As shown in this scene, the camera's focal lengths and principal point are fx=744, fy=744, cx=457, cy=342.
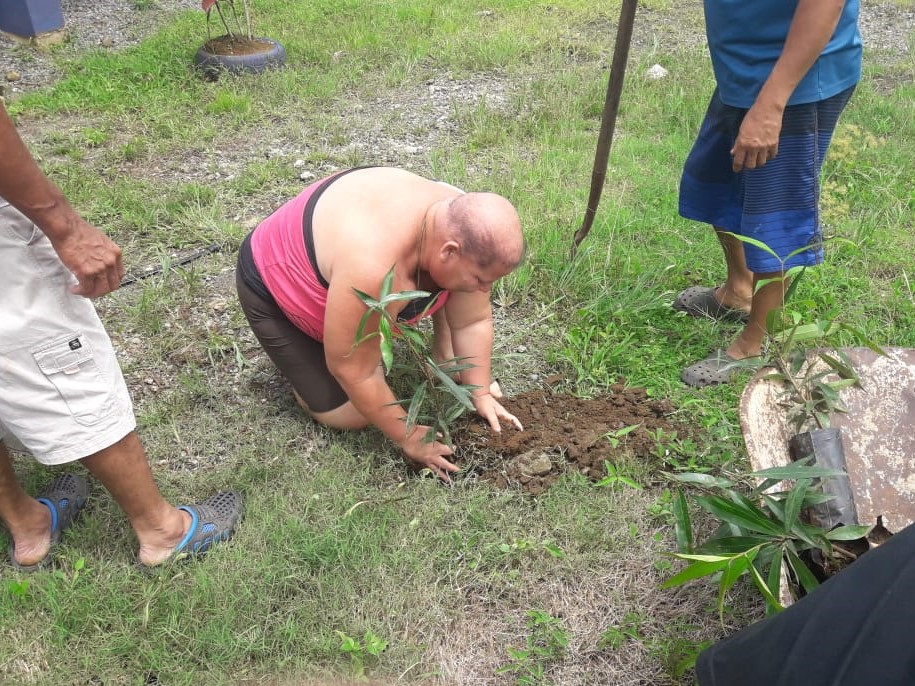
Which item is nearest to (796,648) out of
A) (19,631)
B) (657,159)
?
(19,631)

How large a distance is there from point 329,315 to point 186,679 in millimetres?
978

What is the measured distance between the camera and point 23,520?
6.80ft

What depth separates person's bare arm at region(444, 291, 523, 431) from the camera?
8.06 feet

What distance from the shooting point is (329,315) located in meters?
2.04

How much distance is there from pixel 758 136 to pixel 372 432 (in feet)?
5.09

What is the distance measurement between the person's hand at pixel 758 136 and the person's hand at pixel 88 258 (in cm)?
180

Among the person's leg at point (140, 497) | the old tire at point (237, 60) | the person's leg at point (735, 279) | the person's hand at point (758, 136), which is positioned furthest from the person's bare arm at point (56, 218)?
A: the old tire at point (237, 60)

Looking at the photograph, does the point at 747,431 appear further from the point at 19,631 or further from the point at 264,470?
the point at 19,631

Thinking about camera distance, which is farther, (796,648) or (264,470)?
(264,470)

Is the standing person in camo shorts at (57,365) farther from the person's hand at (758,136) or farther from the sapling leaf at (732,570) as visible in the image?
the person's hand at (758,136)

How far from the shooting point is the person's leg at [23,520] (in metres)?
2.02

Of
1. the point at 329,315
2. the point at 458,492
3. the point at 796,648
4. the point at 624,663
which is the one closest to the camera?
the point at 796,648

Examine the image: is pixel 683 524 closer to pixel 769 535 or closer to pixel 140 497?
pixel 769 535

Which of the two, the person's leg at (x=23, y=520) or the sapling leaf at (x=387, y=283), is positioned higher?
the sapling leaf at (x=387, y=283)
